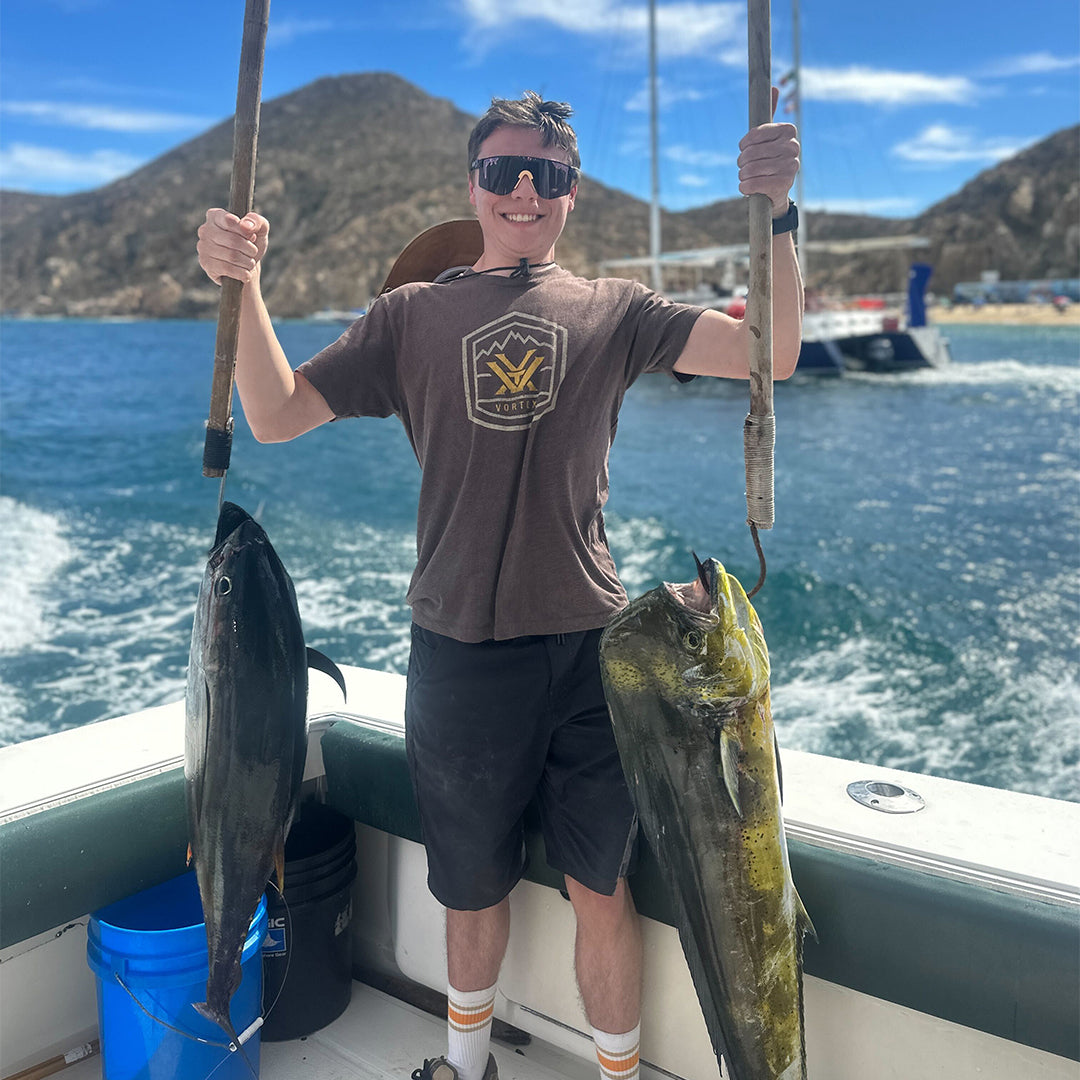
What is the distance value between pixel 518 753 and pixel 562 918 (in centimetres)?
56

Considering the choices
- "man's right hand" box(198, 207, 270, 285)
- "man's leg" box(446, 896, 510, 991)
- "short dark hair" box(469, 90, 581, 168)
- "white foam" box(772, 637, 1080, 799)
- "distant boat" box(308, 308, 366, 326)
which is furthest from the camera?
"distant boat" box(308, 308, 366, 326)

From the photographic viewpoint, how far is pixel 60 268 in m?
126

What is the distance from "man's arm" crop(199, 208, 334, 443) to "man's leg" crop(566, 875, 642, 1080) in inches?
43.9

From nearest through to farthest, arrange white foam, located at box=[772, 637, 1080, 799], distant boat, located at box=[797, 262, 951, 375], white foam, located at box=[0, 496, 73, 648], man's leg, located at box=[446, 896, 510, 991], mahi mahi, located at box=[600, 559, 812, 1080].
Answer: mahi mahi, located at box=[600, 559, 812, 1080] < man's leg, located at box=[446, 896, 510, 991] < white foam, located at box=[772, 637, 1080, 799] < white foam, located at box=[0, 496, 73, 648] < distant boat, located at box=[797, 262, 951, 375]

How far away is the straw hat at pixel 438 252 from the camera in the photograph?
223 cm

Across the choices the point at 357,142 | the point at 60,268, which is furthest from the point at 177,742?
the point at 60,268

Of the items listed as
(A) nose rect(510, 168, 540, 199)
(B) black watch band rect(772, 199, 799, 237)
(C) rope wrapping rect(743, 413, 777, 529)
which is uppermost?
(A) nose rect(510, 168, 540, 199)

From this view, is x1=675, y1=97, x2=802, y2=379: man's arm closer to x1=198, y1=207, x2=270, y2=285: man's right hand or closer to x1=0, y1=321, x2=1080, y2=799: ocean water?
x1=198, y1=207, x2=270, y2=285: man's right hand

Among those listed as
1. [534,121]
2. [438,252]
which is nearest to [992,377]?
[438,252]

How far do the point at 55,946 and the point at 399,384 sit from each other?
1541 mm

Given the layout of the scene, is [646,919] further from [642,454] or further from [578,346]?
[642,454]

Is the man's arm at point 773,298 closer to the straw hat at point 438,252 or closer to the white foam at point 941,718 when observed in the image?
the straw hat at point 438,252

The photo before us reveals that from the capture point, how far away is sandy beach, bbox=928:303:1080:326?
8231 cm

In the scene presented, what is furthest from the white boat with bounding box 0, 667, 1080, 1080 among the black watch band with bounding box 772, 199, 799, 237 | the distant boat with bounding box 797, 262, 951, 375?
the distant boat with bounding box 797, 262, 951, 375
